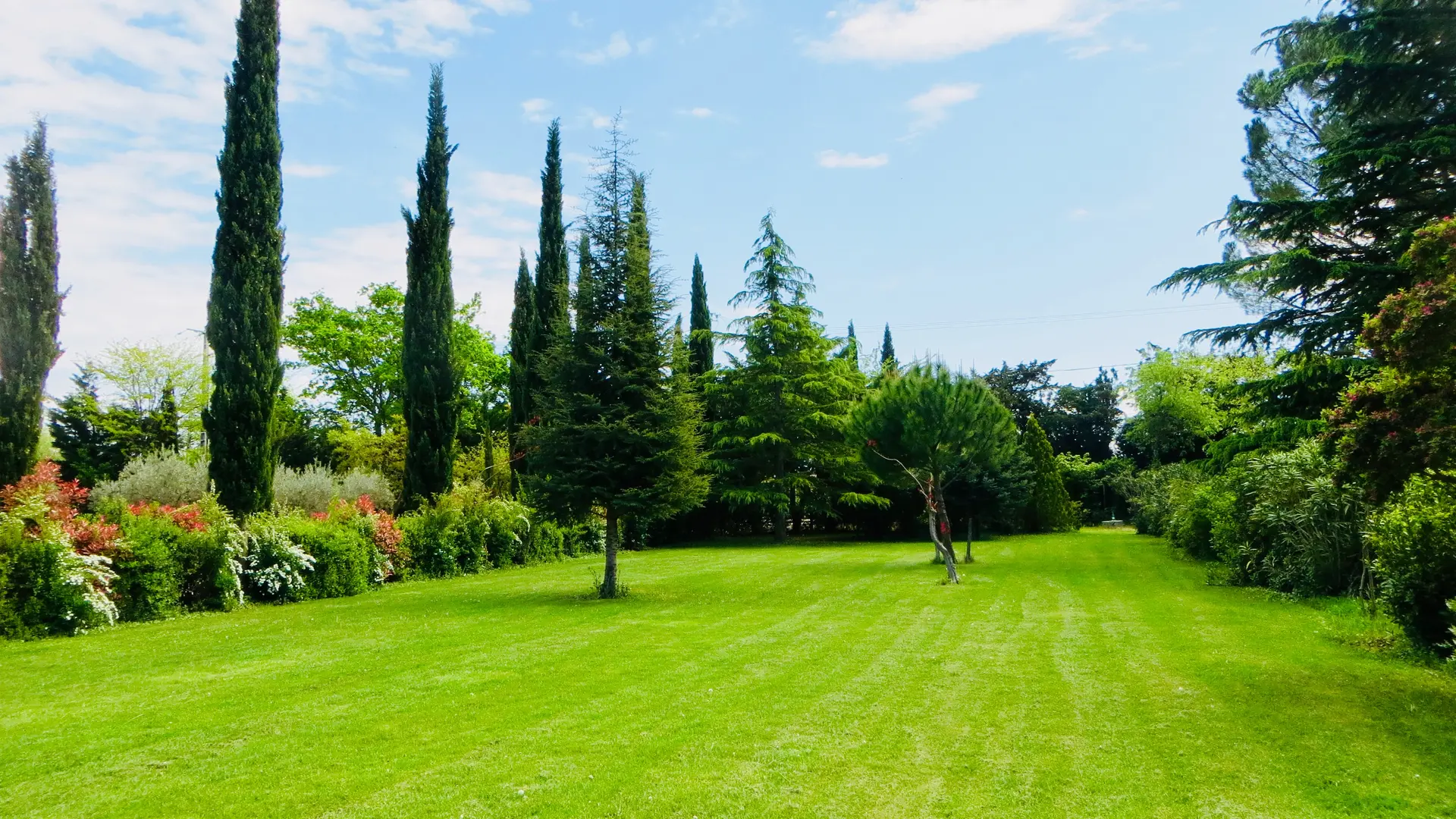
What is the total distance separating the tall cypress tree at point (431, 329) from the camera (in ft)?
64.1

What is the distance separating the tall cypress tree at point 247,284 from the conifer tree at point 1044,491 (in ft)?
90.4

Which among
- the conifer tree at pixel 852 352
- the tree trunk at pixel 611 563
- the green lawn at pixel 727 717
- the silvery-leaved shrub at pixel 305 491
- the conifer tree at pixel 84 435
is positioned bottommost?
the green lawn at pixel 727 717

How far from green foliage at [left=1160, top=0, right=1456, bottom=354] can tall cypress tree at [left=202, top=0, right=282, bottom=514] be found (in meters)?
15.5

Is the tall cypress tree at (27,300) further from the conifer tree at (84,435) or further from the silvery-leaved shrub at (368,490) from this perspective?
the conifer tree at (84,435)

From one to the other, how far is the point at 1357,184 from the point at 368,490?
20502mm

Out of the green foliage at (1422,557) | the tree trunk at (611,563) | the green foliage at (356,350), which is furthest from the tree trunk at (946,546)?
the green foliage at (356,350)

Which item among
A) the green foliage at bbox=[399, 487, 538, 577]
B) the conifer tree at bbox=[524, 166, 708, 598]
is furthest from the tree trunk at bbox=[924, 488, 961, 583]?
the green foliage at bbox=[399, 487, 538, 577]

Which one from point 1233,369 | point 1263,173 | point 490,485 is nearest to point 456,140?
point 490,485

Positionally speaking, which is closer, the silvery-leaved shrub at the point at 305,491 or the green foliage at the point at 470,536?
the green foliage at the point at 470,536

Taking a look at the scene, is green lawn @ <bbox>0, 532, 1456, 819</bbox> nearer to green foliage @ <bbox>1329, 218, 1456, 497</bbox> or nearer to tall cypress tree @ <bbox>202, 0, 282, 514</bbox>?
green foliage @ <bbox>1329, 218, 1456, 497</bbox>

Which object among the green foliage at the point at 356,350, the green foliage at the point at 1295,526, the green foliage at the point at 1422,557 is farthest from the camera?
the green foliage at the point at 356,350

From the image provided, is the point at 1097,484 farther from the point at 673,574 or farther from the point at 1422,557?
the point at 1422,557

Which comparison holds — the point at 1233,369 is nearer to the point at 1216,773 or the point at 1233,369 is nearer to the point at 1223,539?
the point at 1223,539

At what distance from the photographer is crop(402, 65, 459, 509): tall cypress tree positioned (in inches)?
770
